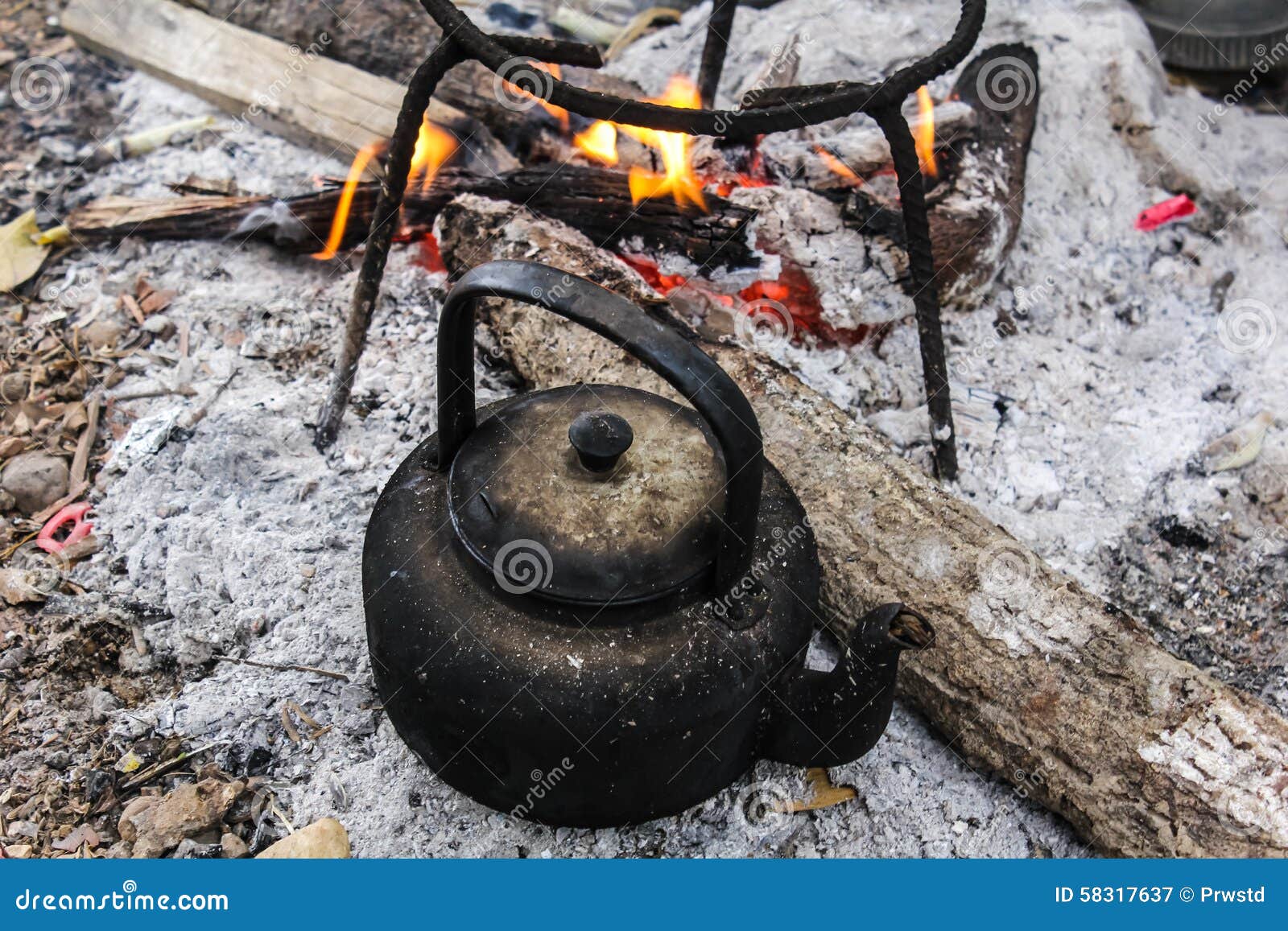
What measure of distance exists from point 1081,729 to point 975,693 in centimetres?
25

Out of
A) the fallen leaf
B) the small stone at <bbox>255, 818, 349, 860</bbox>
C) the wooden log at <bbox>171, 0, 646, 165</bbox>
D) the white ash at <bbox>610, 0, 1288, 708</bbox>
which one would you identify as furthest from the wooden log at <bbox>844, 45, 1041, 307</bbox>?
the fallen leaf

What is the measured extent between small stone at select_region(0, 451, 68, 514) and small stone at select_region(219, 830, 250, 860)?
1366 millimetres

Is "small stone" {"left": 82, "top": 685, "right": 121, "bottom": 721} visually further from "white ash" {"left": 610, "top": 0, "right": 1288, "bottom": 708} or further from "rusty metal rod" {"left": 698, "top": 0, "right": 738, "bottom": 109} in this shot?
"rusty metal rod" {"left": 698, "top": 0, "right": 738, "bottom": 109}

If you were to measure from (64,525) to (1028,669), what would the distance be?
2.83 meters

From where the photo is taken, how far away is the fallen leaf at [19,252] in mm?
3779

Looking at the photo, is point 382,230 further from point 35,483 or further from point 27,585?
point 27,585

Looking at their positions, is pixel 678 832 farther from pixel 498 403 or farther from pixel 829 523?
pixel 498 403

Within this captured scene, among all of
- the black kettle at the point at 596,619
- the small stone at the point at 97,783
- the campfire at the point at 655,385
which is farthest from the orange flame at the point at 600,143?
the small stone at the point at 97,783

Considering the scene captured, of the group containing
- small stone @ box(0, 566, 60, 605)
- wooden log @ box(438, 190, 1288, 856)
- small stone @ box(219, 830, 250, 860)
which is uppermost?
wooden log @ box(438, 190, 1288, 856)

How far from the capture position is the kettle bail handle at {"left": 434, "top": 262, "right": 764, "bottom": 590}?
169 centimetres

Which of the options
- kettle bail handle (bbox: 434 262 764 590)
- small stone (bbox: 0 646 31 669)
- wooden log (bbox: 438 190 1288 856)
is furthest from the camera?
small stone (bbox: 0 646 31 669)

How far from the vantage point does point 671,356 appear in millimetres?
1688

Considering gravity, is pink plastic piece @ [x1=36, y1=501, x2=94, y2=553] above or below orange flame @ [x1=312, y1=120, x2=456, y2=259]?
below

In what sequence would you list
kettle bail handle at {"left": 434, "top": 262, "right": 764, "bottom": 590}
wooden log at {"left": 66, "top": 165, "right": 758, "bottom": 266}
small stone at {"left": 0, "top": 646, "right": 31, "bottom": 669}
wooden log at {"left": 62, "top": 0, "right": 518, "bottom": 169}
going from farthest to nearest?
wooden log at {"left": 62, "top": 0, "right": 518, "bottom": 169} < wooden log at {"left": 66, "top": 165, "right": 758, "bottom": 266} < small stone at {"left": 0, "top": 646, "right": 31, "bottom": 669} < kettle bail handle at {"left": 434, "top": 262, "right": 764, "bottom": 590}
